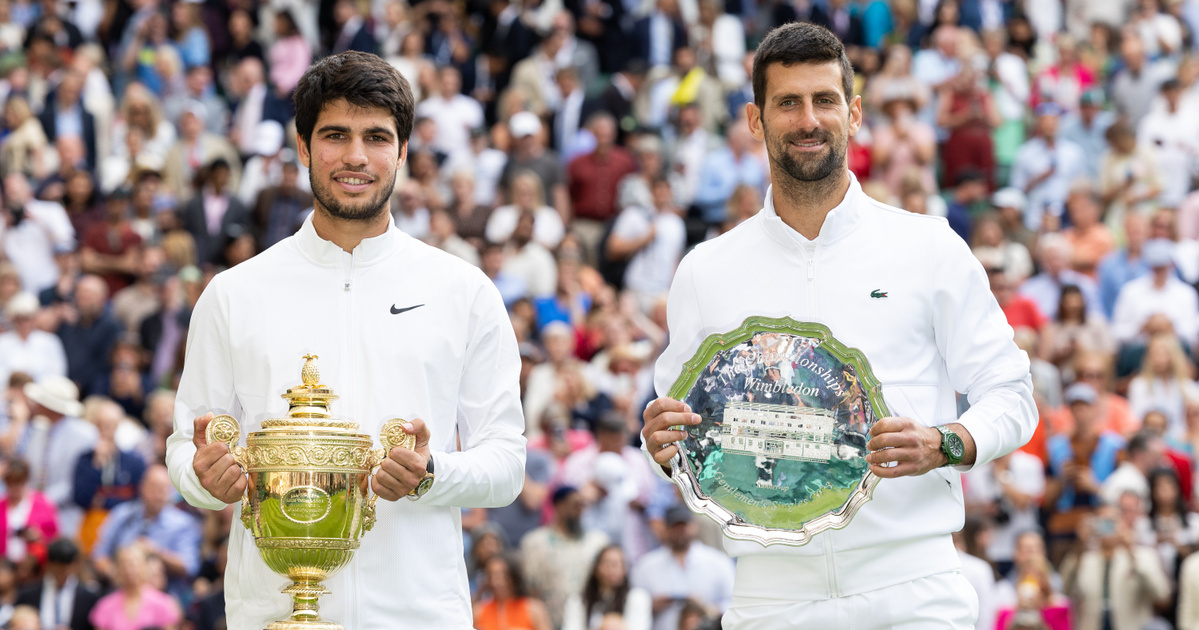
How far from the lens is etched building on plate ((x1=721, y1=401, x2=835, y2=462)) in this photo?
449 cm

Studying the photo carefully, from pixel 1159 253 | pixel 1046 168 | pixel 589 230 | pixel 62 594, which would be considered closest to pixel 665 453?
pixel 62 594

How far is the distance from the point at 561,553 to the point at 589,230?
18.1ft

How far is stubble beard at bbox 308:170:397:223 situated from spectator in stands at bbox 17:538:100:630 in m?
7.13

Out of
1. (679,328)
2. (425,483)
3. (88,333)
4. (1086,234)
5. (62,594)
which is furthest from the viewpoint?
(1086,234)

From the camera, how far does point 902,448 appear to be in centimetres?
425

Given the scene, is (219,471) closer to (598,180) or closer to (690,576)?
(690,576)

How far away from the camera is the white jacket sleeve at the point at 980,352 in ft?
14.9

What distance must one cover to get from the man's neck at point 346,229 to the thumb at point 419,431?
718 millimetres

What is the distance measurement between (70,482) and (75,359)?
1798 millimetres

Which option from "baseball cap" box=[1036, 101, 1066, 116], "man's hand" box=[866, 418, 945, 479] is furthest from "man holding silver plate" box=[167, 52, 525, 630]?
"baseball cap" box=[1036, 101, 1066, 116]

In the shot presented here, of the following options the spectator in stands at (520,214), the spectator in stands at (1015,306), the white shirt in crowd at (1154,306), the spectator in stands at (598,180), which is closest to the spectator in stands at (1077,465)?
the spectator in stands at (1015,306)

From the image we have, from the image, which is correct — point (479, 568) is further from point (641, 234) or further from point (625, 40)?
point (625, 40)

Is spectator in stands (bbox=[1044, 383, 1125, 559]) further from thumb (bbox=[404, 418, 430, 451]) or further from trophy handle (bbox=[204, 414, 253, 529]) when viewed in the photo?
trophy handle (bbox=[204, 414, 253, 529])

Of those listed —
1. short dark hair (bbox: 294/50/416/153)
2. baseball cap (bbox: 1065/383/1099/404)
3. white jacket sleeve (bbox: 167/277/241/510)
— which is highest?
baseball cap (bbox: 1065/383/1099/404)
